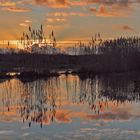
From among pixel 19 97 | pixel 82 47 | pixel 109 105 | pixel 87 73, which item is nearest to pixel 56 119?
pixel 109 105

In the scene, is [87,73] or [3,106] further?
[87,73]

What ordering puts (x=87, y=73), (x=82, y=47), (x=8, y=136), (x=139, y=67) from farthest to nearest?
(x=82, y=47) → (x=139, y=67) → (x=87, y=73) → (x=8, y=136)

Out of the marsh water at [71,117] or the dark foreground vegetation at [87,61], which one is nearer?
the marsh water at [71,117]

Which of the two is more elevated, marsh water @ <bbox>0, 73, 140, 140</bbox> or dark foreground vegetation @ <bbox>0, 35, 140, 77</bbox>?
marsh water @ <bbox>0, 73, 140, 140</bbox>

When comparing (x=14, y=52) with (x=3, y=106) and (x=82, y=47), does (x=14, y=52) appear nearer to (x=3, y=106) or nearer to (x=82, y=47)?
(x=82, y=47)

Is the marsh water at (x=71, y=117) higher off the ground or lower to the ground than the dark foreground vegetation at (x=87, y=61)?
higher

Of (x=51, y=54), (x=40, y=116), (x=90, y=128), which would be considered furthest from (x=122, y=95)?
(x=51, y=54)

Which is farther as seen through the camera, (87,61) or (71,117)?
(87,61)

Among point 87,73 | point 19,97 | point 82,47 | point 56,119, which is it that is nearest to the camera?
point 56,119

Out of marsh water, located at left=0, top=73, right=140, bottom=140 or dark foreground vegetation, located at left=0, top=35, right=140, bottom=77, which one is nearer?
marsh water, located at left=0, top=73, right=140, bottom=140

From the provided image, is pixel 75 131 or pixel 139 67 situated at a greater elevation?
pixel 75 131

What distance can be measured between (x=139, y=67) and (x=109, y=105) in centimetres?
3765

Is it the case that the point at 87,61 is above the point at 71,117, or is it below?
below

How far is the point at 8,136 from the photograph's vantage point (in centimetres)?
1242
